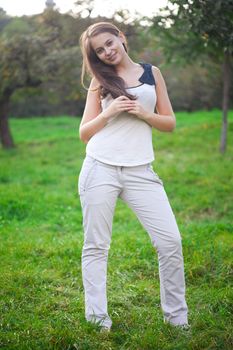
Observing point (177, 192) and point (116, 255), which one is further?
point (177, 192)

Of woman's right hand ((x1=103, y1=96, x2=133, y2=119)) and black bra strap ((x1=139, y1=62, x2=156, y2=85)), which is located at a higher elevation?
black bra strap ((x1=139, y1=62, x2=156, y2=85))

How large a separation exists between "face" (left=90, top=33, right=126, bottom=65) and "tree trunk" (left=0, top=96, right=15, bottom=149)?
1291cm

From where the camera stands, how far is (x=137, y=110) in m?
3.31

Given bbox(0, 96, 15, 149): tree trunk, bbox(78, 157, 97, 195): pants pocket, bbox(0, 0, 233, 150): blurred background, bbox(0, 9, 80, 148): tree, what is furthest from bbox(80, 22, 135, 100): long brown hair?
bbox(0, 96, 15, 149): tree trunk

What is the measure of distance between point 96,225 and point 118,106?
33.8 inches

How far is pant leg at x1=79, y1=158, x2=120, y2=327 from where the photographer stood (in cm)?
340

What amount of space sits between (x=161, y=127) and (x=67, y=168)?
828 centimetres

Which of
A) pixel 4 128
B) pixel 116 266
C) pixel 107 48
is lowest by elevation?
pixel 4 128

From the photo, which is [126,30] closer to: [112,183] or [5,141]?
[5,141]

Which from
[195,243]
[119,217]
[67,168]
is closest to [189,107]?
[67,168]

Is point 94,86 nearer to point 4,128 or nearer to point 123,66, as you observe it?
point 123,66

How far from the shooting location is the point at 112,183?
339 centimetres

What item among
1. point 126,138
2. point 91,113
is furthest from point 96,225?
point 91,113

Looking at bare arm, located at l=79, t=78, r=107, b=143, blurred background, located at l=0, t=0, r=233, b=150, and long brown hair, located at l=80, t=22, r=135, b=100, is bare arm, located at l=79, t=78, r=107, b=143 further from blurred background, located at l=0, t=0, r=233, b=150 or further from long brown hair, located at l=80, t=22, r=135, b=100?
blurred background, located at l=0, t=0, r=233, b=150
